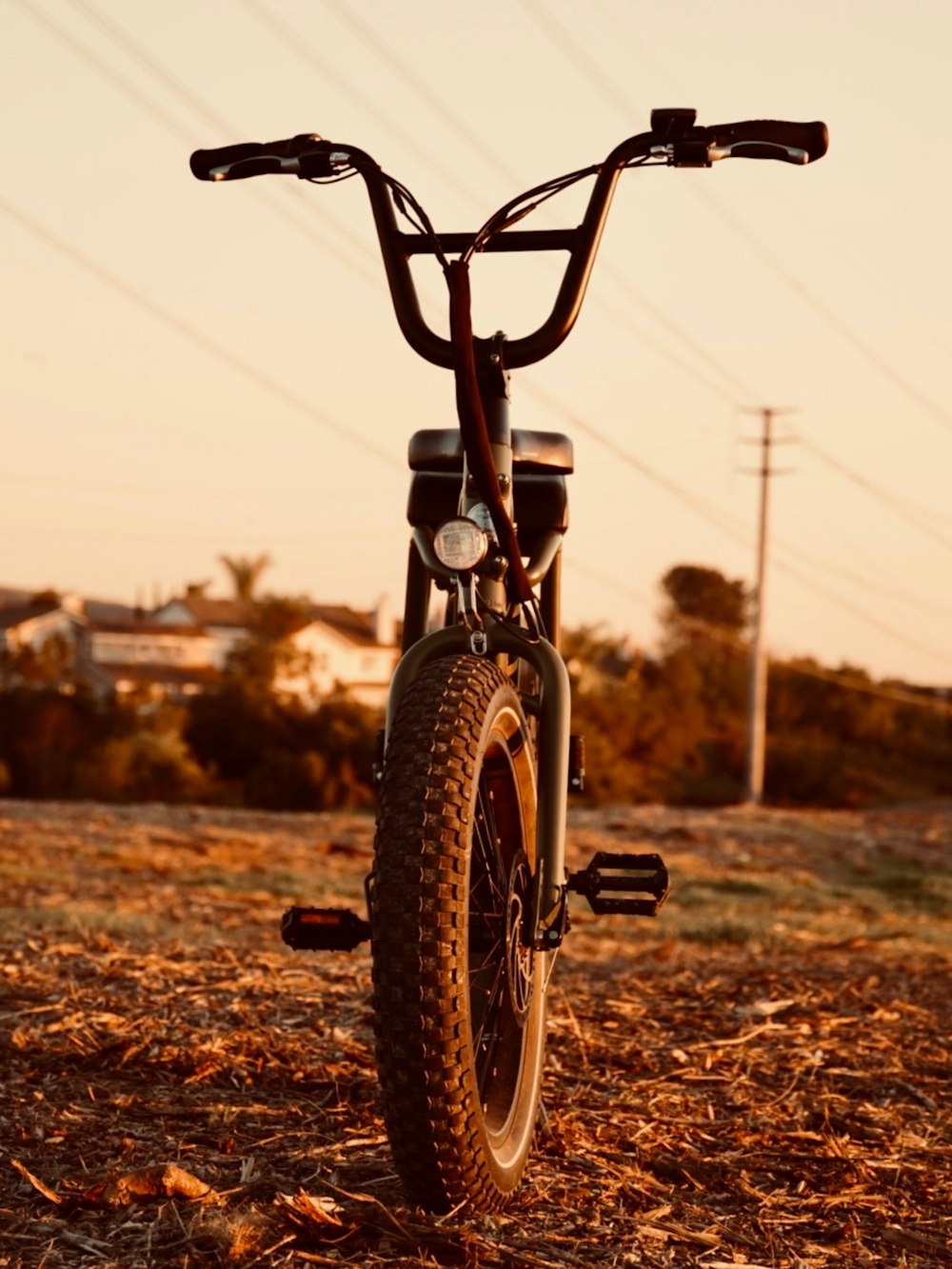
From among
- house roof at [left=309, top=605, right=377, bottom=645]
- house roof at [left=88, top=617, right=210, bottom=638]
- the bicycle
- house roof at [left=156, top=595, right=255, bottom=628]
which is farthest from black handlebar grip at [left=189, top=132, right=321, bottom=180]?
house roof at [left=156, top=595, right=255, bottom=628]

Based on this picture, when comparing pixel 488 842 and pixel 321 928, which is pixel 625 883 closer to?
pixel 488 842

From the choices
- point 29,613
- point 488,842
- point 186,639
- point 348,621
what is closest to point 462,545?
point 488,842

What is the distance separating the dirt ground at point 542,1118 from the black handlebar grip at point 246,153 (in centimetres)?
225

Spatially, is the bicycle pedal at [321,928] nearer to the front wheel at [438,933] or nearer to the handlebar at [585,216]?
the front wheel at [438,933]

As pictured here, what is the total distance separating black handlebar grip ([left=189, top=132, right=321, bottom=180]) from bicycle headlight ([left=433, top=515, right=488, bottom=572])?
3.77ft

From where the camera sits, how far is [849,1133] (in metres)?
3.97

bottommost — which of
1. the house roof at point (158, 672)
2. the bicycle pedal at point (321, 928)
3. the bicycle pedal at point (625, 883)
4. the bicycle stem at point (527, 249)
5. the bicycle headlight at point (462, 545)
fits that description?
the bicycle pedal at point (321, 928)

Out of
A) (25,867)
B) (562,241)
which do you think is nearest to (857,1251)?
(562,241)

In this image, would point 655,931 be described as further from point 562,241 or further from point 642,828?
point 642,828


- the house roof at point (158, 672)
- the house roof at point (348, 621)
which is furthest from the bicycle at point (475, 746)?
the house roof at point (348, 621)

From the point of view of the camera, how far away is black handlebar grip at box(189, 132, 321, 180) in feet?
12.7

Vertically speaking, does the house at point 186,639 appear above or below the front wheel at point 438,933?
above

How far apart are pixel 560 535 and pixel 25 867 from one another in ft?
27.5

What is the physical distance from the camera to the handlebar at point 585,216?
3.54 m
